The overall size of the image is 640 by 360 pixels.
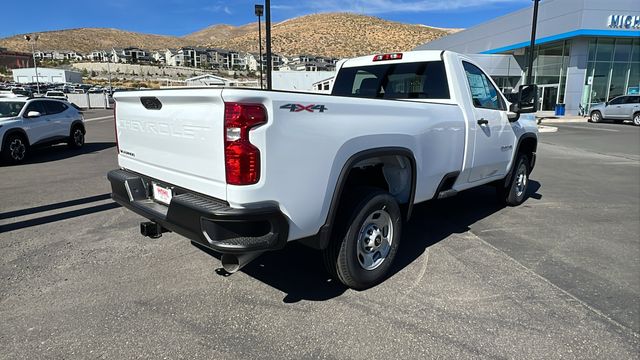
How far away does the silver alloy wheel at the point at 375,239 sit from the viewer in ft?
11.6

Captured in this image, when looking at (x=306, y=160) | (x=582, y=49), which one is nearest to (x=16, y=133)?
(x=306, y=160)

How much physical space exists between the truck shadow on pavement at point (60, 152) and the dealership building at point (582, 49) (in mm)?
30232

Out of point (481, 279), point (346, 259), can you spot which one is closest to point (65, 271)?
point (346, 259)

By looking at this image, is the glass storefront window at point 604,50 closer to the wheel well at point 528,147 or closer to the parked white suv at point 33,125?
the wheel well at point 528,147

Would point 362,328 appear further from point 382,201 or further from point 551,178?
point 551,178

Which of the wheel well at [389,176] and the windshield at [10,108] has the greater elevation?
the windshield at [10,108]

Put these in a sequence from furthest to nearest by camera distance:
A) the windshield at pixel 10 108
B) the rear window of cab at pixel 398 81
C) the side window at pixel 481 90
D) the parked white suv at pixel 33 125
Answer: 1. the windshield at pixel 10 108
2. the parked white suv at pixel 33 125
3. the side window at pixel 481 90
4. the rear window of cab at pixel 398 81

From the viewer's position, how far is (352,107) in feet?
10.0

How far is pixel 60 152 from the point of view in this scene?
12.3 m

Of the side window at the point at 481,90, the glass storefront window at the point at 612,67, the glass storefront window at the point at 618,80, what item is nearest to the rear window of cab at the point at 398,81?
the side window at the point at 481,90

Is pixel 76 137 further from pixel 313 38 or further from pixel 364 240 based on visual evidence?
pixel 313 38

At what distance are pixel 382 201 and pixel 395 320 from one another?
96 centimetres

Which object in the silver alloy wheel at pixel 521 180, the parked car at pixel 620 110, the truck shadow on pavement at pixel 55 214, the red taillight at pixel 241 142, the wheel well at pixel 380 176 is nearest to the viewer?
the red taillight at pixel 241 142

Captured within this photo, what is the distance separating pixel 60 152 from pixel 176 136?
1140 cm
